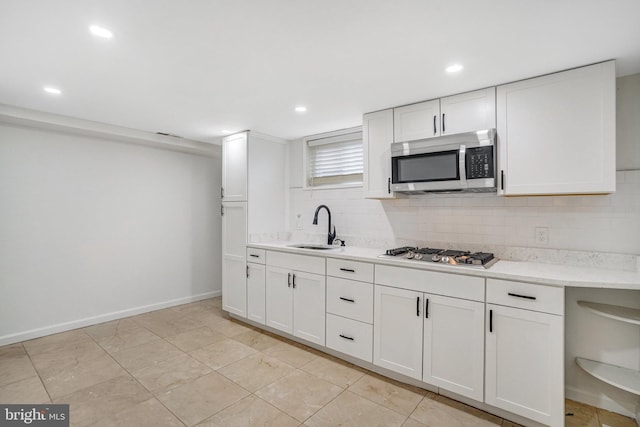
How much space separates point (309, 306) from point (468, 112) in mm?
2196

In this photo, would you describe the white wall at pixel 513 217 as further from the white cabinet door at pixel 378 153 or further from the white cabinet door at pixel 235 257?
the white cabinet door at pixel 235 257

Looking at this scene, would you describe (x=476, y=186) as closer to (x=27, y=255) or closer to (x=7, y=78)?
(x=7, y=78)

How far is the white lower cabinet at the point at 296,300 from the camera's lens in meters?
2.95

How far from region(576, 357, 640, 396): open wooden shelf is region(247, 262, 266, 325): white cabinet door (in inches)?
109

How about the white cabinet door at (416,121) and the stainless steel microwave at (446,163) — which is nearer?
the stainless steel microwave at (446,163)

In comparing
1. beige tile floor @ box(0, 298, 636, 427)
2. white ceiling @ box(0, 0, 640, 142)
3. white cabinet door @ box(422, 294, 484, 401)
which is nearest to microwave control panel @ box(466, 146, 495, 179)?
white ceiling @ box(0, 0, 640, 142)

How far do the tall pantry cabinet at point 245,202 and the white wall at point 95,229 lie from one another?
1.00m

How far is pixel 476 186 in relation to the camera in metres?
2.30

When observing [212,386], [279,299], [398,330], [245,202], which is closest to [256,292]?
[279,299]

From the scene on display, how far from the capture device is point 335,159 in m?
3.78

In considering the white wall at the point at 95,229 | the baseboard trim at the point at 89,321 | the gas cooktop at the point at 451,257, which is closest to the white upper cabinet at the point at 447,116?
the gas cooktop at the point at 451,257

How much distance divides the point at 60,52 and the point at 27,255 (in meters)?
2.49

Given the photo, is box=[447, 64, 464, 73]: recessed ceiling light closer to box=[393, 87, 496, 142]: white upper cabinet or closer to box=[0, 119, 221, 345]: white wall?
box=[393, 87, 496, 142]: white upper cabinet

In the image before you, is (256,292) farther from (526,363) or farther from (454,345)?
(526,363)
